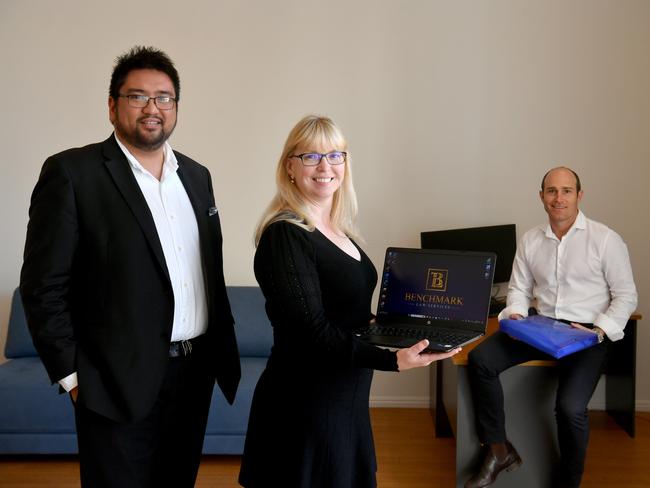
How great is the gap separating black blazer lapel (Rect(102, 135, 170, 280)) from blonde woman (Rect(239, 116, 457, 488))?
0.30 metres

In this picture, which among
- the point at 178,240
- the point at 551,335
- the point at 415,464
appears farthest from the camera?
the point at 415,464

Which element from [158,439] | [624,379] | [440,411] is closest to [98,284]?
[158,439]

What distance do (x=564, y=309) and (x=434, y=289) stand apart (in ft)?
5.03

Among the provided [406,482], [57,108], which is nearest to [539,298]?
[406,482]

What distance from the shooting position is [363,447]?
1829 mm

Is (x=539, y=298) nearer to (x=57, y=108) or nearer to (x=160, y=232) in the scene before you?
(x=160, y=232)

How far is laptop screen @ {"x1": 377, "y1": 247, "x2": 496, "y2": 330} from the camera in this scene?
202 centimetres

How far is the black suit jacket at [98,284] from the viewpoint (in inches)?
71.7

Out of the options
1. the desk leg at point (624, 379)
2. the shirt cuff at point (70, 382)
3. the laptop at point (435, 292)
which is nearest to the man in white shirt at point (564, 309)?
the desk leg at point (624, 379)

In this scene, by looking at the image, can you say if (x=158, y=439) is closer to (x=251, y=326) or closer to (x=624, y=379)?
(x=251, y=326)

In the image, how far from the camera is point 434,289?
2051 millimetres

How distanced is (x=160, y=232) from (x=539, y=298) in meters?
2.19

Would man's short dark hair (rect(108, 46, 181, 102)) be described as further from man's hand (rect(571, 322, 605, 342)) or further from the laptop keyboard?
man's hand (rect(571, 322, 605, 342))

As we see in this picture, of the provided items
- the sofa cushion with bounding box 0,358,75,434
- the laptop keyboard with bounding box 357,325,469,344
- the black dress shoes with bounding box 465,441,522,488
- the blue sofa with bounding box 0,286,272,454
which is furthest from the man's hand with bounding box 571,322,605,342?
the sofa cushion with bounding box 0,358,75,434
